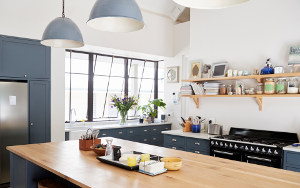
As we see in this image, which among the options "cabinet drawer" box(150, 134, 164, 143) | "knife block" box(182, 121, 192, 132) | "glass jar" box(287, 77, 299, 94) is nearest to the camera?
"glass jar" box(287, 77, 299, 94)

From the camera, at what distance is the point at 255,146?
3549mm

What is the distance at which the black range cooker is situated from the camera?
336 cm

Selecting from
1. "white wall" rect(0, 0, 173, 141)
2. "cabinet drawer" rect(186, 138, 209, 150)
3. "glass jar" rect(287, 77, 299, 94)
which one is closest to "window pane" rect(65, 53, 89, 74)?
"white wall" rect(0, 0, 173, 141)

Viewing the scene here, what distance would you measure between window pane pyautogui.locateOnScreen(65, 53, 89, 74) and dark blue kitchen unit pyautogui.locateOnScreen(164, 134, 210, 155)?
2537 mm

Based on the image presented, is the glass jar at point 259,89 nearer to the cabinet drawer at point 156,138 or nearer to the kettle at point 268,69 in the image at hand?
the kettle at point 268,69

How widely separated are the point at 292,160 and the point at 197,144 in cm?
147

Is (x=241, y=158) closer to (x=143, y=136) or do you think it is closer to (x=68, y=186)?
(x=68, y=186)

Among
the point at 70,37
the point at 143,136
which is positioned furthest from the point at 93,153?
the point at 143,136

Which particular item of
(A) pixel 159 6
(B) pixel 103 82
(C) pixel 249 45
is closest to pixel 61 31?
(C) pixel 249 45

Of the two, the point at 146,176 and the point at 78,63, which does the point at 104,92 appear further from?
the point at 146,176

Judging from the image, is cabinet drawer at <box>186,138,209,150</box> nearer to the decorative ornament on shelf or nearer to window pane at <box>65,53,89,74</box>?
the decorative ornament on shelf

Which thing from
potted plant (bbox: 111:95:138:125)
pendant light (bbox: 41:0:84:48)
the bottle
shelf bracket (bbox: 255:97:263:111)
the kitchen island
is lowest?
the kitchen island

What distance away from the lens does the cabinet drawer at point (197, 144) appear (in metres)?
4.20

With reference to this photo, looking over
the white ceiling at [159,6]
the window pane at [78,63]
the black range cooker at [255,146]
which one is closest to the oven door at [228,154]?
the black range cooker at [255,146]
